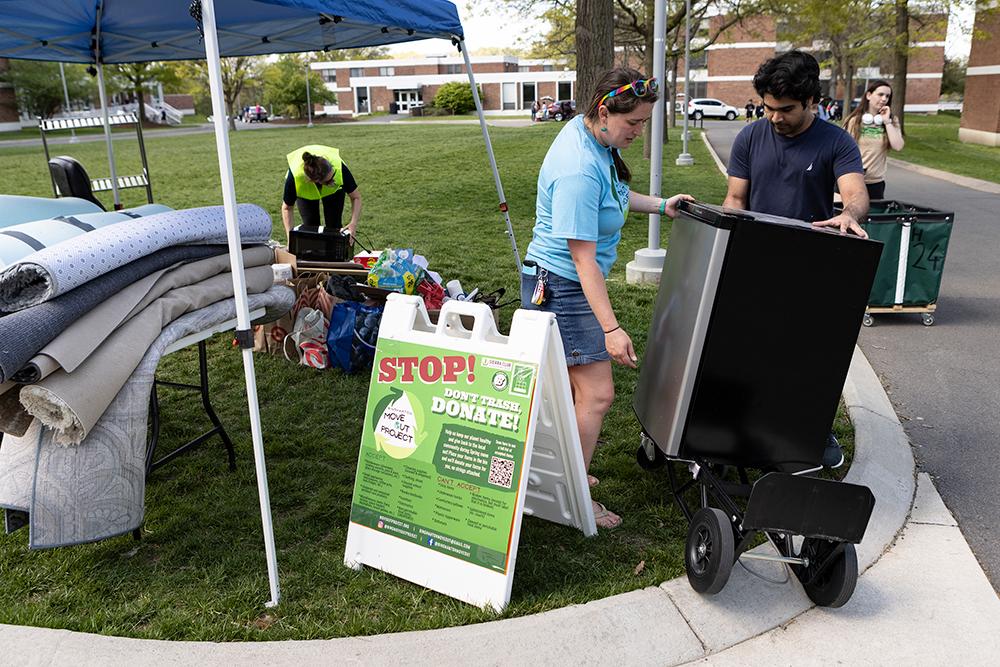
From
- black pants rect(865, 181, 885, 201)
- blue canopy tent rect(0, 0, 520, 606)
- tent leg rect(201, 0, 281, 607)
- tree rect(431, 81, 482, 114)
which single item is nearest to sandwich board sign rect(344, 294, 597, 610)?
tent leg rect(201, 0, 281, 607)

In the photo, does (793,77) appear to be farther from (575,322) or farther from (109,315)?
(109,315)

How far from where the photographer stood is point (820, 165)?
12.0 feet

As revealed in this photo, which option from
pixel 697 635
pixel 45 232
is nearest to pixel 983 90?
pixel 697 635

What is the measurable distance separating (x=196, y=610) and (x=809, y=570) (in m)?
2.27

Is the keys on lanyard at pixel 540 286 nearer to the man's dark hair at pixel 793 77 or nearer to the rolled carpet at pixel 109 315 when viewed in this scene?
the man's dark hair at pixel 793 77

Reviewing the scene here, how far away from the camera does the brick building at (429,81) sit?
81.3 meters

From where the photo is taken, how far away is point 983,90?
30.3 meters

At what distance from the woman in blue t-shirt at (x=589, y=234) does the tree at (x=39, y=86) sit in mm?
53065

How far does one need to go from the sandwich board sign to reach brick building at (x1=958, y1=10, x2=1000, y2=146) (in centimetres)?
3175

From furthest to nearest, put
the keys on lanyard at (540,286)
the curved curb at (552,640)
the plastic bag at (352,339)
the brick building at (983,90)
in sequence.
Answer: the brick building at (983,90) → the plastic bag at (352,339) → the keys on lanyard at (540,286) → the curved curb at (552,640)

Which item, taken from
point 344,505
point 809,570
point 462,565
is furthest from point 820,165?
point 344,505

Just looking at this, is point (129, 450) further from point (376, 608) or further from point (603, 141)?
point (603, 141)

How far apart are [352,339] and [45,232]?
232 centimetres

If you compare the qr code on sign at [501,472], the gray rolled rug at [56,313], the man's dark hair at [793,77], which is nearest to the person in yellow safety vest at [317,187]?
the gray rolled rug at [56,313]
